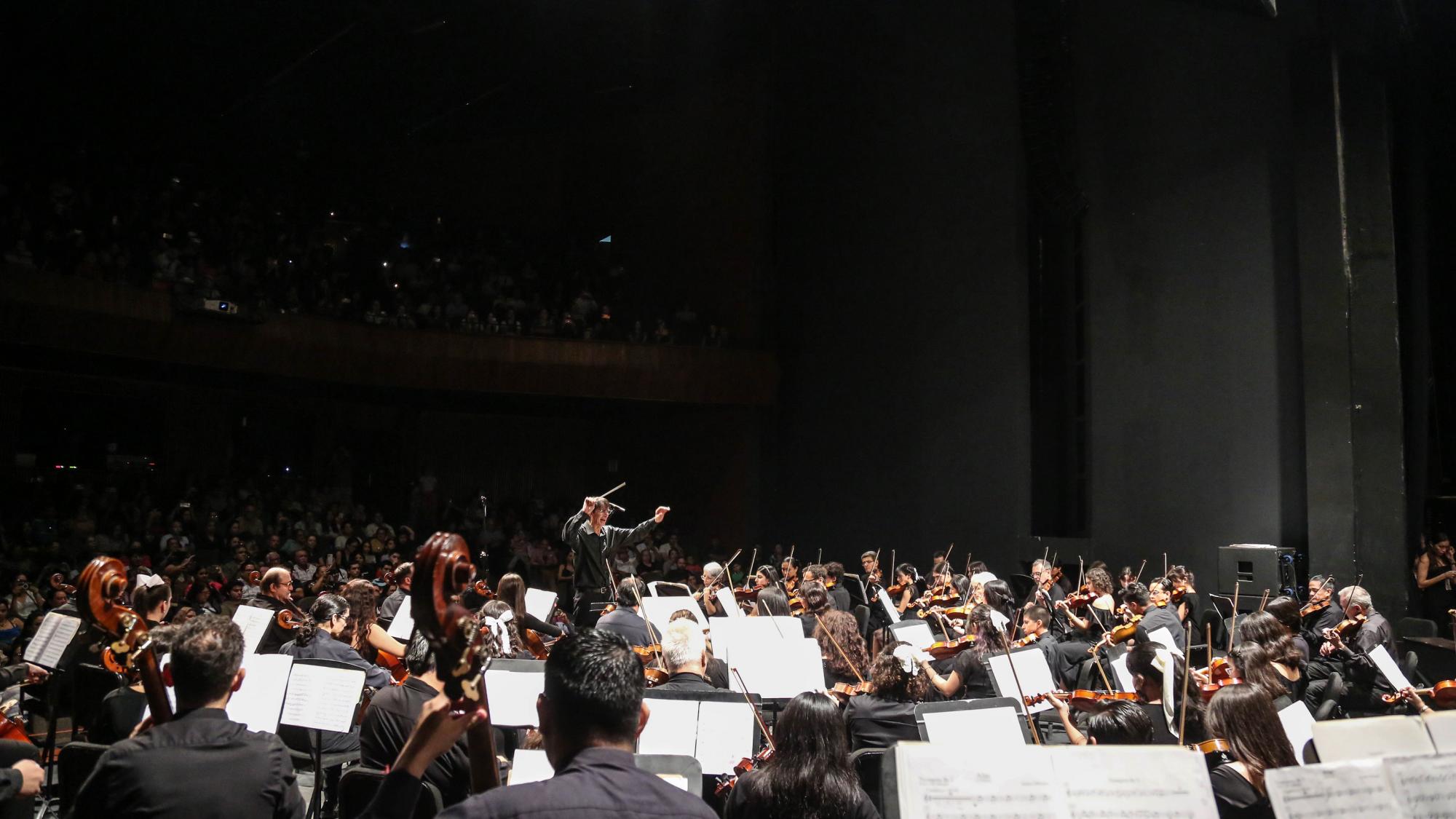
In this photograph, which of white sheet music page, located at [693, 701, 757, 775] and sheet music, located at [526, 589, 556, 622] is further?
sheet music, located at [526, 589, 556, 622]

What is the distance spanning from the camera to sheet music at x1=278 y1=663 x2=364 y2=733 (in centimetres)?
451

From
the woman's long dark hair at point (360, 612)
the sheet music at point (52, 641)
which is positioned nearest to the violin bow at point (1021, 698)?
the woman's long dark hair at point (360, 612)

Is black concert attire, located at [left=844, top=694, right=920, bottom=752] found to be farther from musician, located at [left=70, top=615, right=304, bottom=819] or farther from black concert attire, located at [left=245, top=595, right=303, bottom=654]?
black concert attire, located at [left=245, top=595, right=303, bottom=654]

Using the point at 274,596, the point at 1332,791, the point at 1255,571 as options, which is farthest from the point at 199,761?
the point at 1255,571

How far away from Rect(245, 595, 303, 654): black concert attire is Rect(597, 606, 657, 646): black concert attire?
2052 millimetres

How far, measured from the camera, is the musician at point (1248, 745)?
322 cm

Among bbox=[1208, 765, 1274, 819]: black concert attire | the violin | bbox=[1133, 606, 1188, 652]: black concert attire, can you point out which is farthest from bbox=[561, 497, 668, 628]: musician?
bbox=[1208, 765, 1274, 819]: black concert attire

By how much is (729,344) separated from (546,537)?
4.74 meters

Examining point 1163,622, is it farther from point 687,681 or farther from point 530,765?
point 530,765

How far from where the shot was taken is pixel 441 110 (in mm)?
18891

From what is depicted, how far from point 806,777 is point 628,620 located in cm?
371

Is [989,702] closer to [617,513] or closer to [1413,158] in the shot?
[1413,158]

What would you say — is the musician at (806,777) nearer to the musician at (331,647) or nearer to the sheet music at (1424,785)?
the sheet music at (1424,785)

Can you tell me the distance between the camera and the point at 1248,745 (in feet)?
10.8
